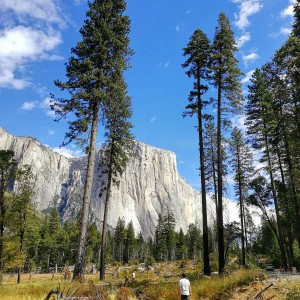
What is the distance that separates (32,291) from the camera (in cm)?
1106

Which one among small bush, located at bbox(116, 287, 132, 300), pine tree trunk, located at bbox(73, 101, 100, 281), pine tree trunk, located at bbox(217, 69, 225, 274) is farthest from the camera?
pine tree trunk, located at bbox(217, 69, 225, 274)

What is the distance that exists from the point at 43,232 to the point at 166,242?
32779mm

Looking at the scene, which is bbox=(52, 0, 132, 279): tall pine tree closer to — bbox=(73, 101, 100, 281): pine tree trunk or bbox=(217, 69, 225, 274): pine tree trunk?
bbox=(73, 101, 100, 281): pine tree trunk

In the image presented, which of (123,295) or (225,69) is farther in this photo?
(225,69)

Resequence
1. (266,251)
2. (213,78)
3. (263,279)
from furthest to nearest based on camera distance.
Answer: (266,251) < (213,78) < (263,279)

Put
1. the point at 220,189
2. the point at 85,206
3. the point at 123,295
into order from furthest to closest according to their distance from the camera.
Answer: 1. the point at 220,189
2. the point at 85,206
3. the point at 123,295

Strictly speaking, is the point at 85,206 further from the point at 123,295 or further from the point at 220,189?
the point at 220,189

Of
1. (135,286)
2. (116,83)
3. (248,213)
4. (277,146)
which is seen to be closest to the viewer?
(135,286)

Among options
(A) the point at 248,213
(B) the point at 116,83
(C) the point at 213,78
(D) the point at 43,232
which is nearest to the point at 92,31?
(B) the point at 116,83

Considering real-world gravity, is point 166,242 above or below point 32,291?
above

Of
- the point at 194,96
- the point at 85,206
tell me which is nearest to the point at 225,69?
the point at 194,96

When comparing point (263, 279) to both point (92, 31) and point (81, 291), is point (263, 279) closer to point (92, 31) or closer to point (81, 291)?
point (81, 291)

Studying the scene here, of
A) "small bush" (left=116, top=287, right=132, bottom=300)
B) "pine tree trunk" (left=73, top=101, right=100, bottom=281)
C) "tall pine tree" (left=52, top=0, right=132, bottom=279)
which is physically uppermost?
"tall pine tree" (left=52, top=0, right=132, bottom=279)

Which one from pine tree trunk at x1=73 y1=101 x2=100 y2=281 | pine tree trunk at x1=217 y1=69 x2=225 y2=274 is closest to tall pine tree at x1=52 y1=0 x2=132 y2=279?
pine tree trunk at x1=73 y1=101 x2=100 y2=281
